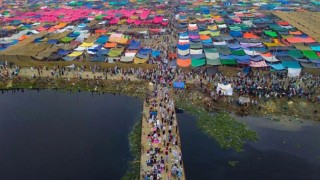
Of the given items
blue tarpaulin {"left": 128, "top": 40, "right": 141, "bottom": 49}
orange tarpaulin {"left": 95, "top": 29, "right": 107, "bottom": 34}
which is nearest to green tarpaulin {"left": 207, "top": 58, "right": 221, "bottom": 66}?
blue tarpaulin {"left": 128, "top": 40, "right": 141, "bottom": 49}

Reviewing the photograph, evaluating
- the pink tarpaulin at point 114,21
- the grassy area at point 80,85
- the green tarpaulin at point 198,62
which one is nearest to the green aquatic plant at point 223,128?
the grassy area at point 80,85

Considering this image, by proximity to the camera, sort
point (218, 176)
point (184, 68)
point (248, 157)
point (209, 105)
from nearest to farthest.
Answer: point (218, 176) → point (248, 157) → point (209, 105) → point (184, 68)

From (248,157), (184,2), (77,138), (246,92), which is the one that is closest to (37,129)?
(77,138)

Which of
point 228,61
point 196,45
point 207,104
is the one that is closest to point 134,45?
point 196,45

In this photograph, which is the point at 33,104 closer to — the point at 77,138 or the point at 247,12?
the point at 77,138

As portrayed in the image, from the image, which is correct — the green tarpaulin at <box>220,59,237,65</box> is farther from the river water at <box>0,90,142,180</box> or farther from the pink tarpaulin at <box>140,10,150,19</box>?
the pink tarpaulin at <box>140,10,150,19</box>

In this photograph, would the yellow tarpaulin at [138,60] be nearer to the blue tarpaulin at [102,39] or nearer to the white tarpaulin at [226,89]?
the blue tarpaulin at [102,39]
